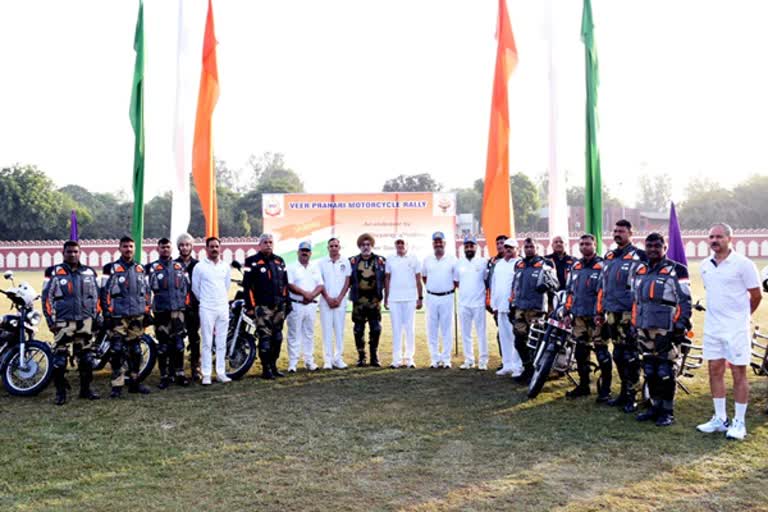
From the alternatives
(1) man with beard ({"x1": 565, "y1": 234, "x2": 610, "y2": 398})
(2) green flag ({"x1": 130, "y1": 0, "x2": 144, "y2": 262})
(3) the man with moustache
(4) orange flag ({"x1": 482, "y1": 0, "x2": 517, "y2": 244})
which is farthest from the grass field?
(4) orange flag ({"x1": 482, "y1": 0, "x2": 517, "y2": 244})

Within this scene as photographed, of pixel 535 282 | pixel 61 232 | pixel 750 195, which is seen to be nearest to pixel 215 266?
pixel 535 282

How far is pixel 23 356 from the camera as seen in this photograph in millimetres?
7121

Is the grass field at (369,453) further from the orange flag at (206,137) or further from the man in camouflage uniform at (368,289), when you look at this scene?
the orange flag at (206,137)

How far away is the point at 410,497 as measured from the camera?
4152mm

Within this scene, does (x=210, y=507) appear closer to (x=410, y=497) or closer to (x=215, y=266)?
(x=410, y=497)

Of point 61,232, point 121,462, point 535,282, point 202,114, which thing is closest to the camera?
point 121,462

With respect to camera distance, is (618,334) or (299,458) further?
(618,334)

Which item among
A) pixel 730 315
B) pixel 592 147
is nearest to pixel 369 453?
pixel 730 315

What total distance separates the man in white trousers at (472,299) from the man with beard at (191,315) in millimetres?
3222

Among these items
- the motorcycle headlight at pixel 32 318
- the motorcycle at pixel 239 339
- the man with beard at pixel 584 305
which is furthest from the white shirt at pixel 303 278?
the man with beard at pixel 584 305

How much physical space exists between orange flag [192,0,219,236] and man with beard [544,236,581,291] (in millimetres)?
4727

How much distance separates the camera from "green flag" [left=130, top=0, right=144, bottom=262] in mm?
9430

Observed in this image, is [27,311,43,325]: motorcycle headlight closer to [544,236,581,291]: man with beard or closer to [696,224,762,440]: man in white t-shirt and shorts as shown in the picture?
[544,236,581,291]: man with beard

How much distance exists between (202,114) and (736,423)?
25.8ft
